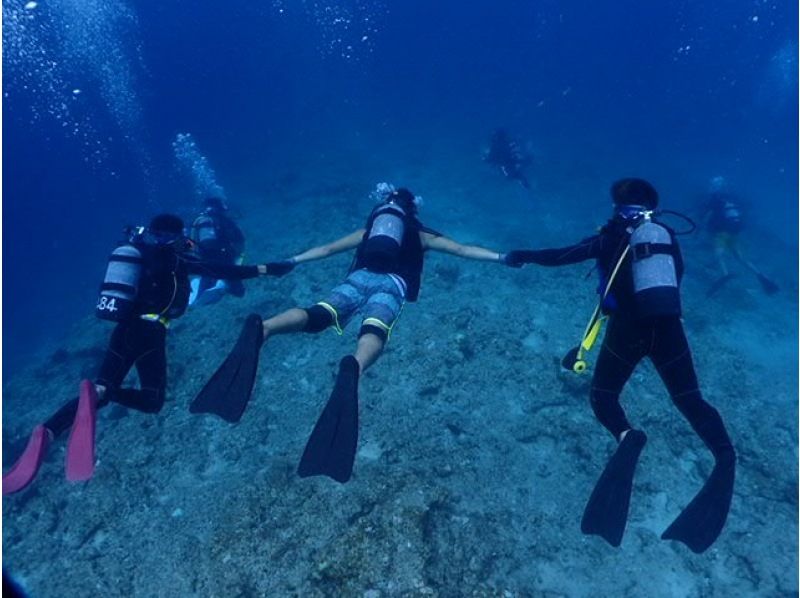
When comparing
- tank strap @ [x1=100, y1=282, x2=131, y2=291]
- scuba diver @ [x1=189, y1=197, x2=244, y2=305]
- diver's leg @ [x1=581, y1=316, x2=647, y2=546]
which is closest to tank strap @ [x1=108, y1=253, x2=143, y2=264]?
tank strap @ [x1=100, y1=282, x2=131, y2=291]

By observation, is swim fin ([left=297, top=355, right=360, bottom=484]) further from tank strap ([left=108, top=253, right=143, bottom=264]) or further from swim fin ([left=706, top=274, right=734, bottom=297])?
swim fin ([left=706, top=274, right=734, bottom=297])

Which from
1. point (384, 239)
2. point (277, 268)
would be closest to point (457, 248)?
point (384, 239)

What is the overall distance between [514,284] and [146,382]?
895 cm

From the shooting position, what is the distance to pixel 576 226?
1941 centimetres

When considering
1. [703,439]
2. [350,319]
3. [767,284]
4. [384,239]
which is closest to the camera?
[703,439]

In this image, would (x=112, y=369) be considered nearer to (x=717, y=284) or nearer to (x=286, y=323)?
(x=286, y=323)

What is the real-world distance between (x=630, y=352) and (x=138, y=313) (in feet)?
19.3

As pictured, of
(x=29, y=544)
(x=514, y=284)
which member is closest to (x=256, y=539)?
(x=29, y=544)

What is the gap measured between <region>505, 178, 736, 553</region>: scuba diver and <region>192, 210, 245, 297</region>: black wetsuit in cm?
743

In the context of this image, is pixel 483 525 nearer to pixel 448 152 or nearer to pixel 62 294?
pixel 448 152

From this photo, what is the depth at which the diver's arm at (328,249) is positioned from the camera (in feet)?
22.5

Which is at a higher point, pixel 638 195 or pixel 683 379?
pixel 638 195

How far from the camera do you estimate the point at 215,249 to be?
10.2m

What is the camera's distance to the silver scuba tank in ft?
18.3
